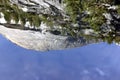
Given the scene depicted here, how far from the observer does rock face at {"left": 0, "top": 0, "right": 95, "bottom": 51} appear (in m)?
31.7

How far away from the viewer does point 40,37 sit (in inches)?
1387

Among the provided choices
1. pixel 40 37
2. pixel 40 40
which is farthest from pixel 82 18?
pixel 40 40

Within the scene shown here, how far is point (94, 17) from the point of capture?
29219 mm

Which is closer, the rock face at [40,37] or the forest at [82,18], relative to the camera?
the forest at [82,18]


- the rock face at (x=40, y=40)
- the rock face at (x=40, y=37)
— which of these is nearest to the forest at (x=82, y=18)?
the rock face at (x=40, y=37)

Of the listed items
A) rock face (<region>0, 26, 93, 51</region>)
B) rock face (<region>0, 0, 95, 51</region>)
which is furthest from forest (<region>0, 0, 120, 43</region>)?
rock face (<region>0, 26, 93, 51</region>)

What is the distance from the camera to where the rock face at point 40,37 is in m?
31.7

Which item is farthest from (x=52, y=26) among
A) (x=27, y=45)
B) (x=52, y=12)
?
(x=27, y=45)

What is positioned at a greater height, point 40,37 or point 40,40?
point 40,37

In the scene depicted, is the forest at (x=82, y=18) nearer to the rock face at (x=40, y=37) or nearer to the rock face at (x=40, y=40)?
the rock face at (x=40, y=37)

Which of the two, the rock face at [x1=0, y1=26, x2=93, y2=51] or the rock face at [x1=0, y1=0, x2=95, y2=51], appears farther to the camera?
the rock face at [x1=0, y1=26, x2=93, y2=51]

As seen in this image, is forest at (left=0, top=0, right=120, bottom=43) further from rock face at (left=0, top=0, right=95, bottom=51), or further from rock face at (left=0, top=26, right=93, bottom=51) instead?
rock face at (left=0, top=26, right=93, bottom=51)

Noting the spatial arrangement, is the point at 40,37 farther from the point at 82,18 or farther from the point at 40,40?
the point at 82,18

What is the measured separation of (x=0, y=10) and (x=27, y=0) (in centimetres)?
386
